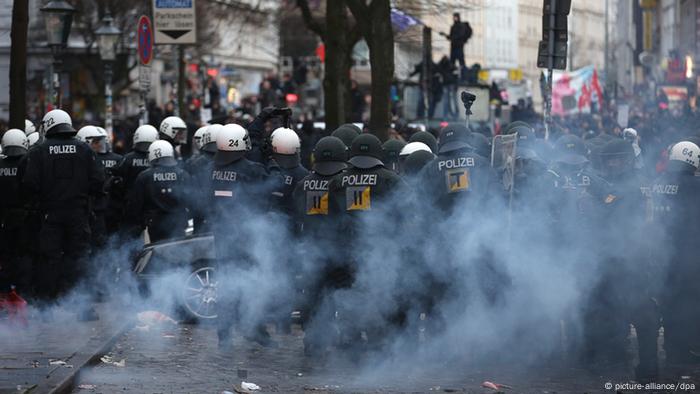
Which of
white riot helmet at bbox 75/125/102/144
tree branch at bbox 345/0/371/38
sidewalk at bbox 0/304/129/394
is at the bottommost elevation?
sidewalk at bbox 0/304/129/394

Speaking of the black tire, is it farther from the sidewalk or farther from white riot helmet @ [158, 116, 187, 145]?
white riot helmet @ [158, 116, 187, 145]

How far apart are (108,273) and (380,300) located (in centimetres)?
525

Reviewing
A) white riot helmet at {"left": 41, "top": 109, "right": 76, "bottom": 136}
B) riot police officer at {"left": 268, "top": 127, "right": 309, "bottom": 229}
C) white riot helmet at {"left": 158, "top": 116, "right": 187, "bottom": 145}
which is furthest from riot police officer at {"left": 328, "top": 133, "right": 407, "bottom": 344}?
white riot helmet at {"left": 158, "top": 116, "right": 187, "bottom": 145}

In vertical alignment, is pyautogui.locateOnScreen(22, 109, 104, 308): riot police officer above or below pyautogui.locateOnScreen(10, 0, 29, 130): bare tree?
below

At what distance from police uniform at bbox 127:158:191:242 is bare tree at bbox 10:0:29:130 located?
375 cm

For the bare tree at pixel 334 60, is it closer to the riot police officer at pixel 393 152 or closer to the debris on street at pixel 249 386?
the riot police officer at pixel 393 152

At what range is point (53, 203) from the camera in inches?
561

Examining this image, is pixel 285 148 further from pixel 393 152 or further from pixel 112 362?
pixel 112 362

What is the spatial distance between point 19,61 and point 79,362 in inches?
338

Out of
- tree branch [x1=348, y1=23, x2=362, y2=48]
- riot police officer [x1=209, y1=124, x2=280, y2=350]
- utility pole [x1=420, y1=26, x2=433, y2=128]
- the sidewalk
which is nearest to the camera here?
the sidewalk

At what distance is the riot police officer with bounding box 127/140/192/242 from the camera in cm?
1555

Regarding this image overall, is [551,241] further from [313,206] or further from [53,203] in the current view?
[53,203]

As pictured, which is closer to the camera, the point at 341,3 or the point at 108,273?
the point at 108,273

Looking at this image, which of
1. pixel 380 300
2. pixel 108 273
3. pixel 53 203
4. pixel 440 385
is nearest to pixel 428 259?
pixel 380 300
